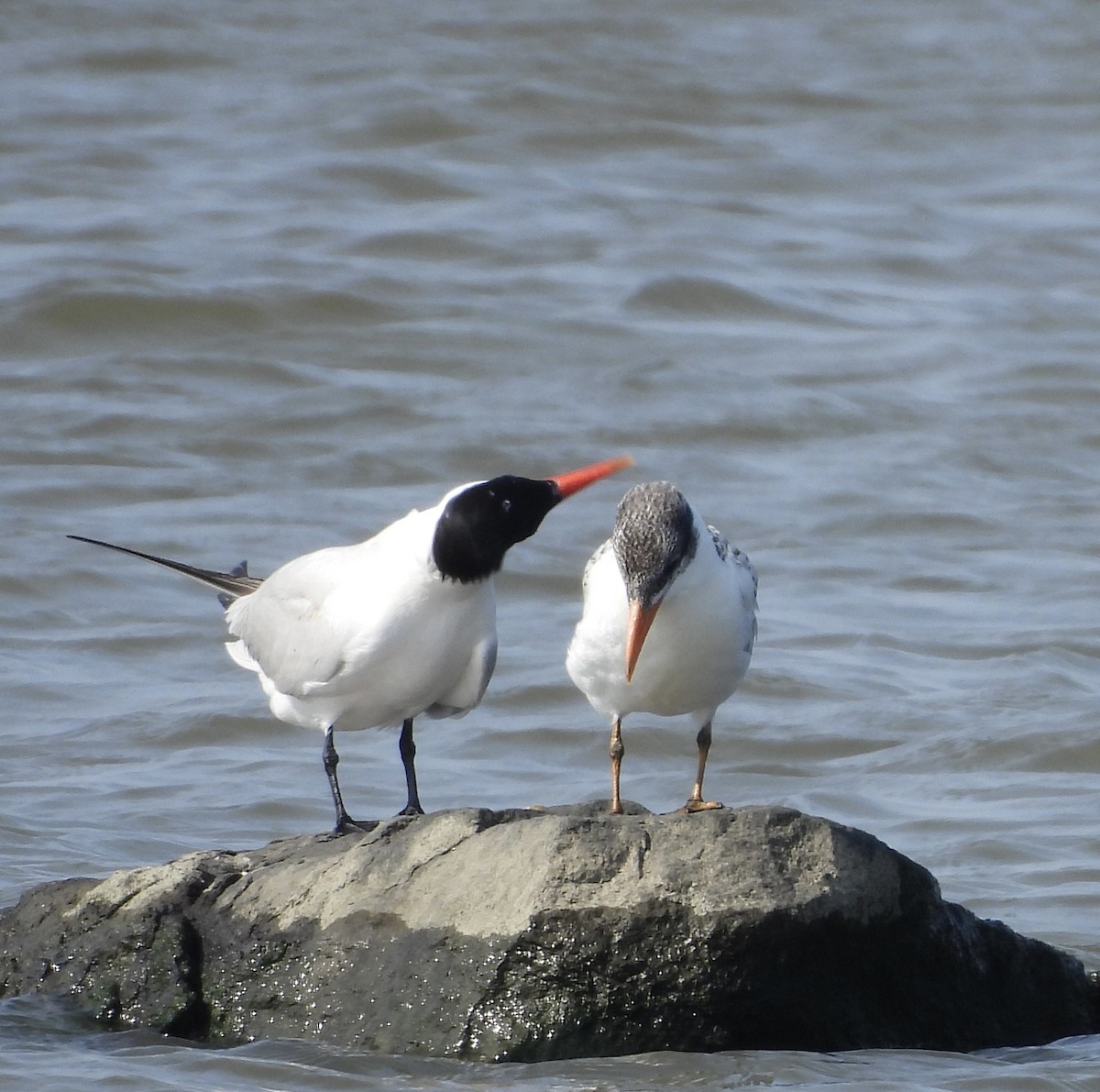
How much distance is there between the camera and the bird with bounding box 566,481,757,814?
252 inches

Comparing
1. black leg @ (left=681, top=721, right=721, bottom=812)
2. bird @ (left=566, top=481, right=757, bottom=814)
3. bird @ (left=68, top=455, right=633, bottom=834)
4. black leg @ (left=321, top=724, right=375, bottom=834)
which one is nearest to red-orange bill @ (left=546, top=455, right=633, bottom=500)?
bird @ (left=68, top=455, right=633, bottom=834)

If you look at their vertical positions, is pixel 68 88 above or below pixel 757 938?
above

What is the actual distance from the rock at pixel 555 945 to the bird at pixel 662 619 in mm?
613

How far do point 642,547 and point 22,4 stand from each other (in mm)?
18106

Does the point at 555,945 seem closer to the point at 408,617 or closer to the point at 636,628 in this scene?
the point at 636,628

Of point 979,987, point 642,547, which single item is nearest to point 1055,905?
point 979,987

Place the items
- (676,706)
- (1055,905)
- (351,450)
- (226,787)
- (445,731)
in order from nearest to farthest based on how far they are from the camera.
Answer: (676,706) < (1055,905) < (226,787) < (445,731) < (351,450)

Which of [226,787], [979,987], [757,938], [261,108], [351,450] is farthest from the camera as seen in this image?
[261,108]

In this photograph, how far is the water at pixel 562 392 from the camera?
9.37 m

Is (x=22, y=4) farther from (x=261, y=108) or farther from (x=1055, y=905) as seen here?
(x=1055, y=905)

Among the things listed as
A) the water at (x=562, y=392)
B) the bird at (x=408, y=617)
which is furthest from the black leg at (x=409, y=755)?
the water at (x=562, y=392)

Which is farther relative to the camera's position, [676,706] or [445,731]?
[445,731]

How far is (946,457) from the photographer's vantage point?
14984 millimetres

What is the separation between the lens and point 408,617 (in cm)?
653
